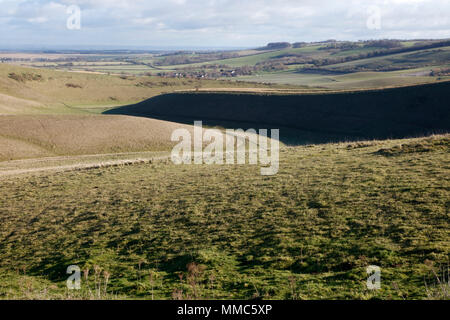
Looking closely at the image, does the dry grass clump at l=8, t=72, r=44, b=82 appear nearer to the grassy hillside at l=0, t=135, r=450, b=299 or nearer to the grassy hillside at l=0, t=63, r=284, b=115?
the grassy hillside at l=0, t=63, r=284, b=115

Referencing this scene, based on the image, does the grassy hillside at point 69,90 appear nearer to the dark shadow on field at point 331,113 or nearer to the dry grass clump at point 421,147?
the dark shadow on field at point 331,113

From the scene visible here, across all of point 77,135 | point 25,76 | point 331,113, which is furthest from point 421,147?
point 25,76

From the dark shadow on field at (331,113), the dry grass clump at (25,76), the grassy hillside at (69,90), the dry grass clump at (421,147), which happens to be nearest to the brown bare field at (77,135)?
the dark shadow on field at (331,113)

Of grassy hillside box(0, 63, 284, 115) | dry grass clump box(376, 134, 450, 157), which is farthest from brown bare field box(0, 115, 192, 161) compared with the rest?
dry grass clump box(376, 134, 450, 157)

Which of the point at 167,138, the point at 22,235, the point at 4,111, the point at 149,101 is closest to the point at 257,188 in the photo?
the point at 22,235

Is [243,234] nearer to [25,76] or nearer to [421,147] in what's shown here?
[421,147]

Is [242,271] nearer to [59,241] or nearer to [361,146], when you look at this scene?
[59,241]
